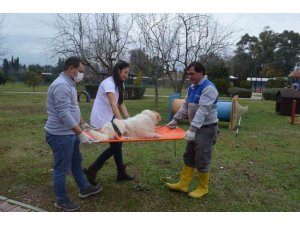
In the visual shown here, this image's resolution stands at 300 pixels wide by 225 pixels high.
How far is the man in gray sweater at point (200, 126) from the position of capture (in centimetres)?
424

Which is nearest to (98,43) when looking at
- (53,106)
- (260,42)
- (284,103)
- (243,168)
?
(284,103)

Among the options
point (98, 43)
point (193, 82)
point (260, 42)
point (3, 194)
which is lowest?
point (3, 194)

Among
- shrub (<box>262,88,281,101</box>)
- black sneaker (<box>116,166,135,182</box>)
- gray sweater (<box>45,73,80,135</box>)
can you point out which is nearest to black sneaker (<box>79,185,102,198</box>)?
black sneaker (<box>116,166,135,182</box>)

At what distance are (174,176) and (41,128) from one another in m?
5.94

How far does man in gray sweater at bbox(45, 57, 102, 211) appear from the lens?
143 inches

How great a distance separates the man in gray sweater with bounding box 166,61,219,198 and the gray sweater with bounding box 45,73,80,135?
152 cm

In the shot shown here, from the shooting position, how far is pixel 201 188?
4652 mm

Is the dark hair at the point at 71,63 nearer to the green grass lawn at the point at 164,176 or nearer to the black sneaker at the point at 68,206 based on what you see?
the black sneaker at the point at 68,206

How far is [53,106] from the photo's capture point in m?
3.73

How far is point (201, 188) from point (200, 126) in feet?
3.30

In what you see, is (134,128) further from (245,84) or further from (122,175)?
(245,84)

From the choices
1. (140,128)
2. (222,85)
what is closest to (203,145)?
(140,128)

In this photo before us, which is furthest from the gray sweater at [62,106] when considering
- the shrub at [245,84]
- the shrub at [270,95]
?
the shrub at [245,84]

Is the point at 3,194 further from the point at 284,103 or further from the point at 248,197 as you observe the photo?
the point at 284,103
